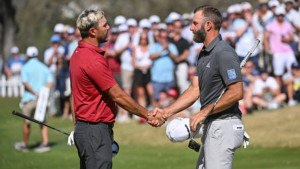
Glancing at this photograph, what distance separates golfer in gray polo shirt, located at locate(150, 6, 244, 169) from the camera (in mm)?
6980

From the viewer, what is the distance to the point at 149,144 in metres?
16.0

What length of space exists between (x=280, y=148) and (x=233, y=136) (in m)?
7.76

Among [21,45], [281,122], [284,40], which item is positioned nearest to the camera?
[281,122]

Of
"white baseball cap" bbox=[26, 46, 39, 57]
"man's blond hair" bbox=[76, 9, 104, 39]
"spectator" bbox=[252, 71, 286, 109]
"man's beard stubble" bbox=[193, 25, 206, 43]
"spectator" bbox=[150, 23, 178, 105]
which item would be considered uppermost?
"man's blond hair" bbox=[76, 9, 104, 39]

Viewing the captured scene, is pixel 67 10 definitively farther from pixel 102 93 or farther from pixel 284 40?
pixel 102 93

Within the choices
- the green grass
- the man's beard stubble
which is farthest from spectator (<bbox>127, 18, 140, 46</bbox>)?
the man's beard stubble

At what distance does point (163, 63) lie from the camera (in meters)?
17.9

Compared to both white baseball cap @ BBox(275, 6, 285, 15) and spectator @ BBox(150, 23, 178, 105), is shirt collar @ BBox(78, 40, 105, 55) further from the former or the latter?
white baseball cap @ BBox(275, 6, 285, 15)

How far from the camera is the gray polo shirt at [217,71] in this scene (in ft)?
22.9

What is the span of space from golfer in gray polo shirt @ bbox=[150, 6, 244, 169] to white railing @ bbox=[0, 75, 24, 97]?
23.7 meters

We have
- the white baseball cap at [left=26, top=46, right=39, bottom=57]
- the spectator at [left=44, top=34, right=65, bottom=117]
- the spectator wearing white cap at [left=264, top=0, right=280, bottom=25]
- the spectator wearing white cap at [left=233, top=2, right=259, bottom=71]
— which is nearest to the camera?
the white baseball cap at [left=26, top=46, right=39, bottom=57]

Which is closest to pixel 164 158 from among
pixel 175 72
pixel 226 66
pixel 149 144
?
pixel 149 144

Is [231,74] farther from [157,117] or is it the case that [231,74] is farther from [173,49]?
[173,49]

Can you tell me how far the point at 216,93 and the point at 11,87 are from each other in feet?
81.4
